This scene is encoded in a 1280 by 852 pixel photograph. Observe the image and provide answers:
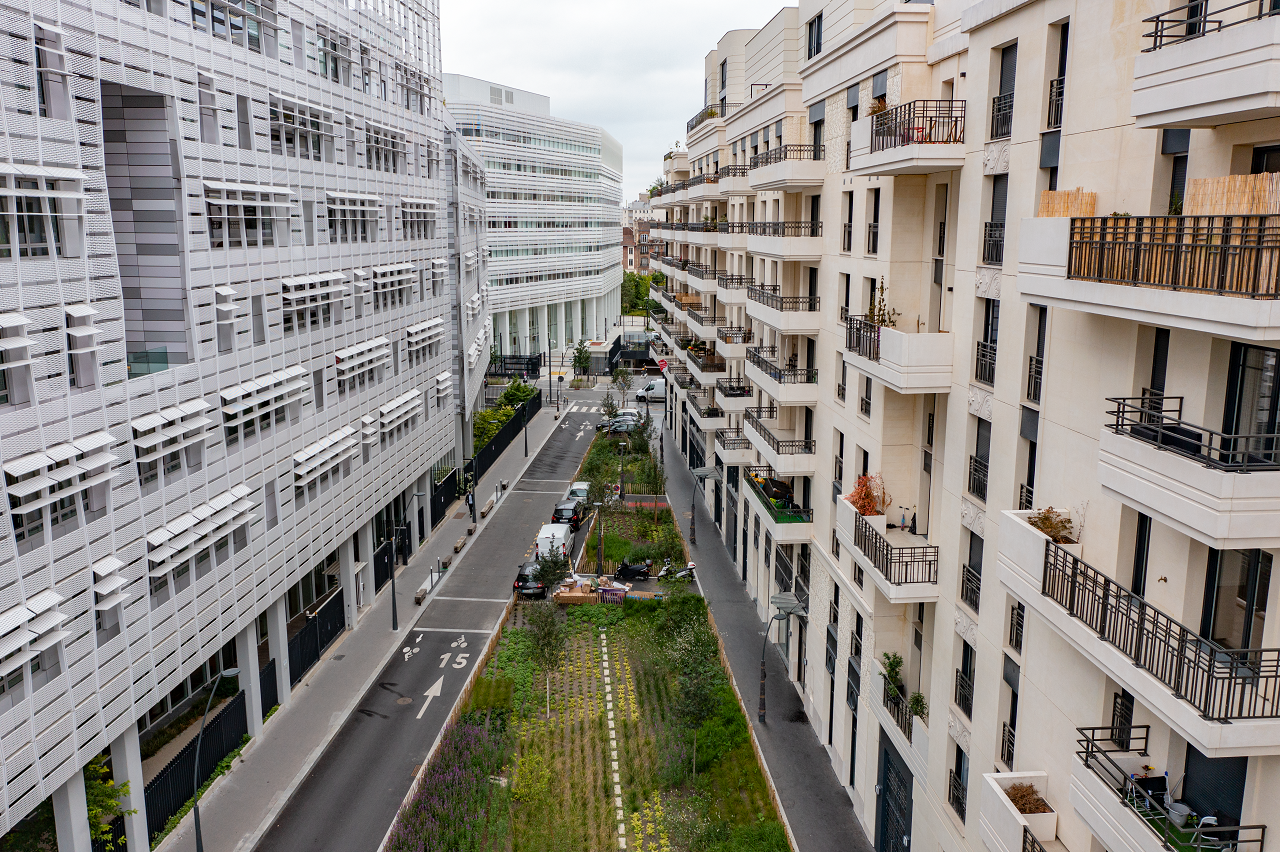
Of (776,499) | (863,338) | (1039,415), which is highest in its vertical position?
(863,338)

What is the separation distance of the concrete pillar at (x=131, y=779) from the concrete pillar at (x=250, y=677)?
20.5 ft

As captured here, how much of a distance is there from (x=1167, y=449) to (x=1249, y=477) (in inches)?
37.1

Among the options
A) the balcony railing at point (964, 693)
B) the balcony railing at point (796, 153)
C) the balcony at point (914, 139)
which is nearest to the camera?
the balcony at point (914, 139)

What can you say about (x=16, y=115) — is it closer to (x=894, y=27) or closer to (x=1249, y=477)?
(x=894, y=27)

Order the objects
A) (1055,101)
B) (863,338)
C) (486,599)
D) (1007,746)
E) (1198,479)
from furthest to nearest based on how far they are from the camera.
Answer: (486,599) → (863,338) → (1007,746) → (1055,101) → (1198,479)

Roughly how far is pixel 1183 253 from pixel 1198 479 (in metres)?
2.68

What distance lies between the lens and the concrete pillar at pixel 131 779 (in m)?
23.0

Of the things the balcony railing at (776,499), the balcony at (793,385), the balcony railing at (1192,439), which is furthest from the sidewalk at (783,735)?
the balcony railing at (1192,439)

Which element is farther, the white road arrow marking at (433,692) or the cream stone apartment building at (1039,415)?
the white road arrow marking at (433,692)

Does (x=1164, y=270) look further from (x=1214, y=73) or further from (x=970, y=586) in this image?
(x=970, y=586)

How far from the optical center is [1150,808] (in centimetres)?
1166

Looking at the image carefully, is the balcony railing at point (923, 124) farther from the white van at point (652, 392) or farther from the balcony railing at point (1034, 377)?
the white van at point (652, 392)

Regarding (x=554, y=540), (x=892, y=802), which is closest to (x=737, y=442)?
(x=554, y=540)

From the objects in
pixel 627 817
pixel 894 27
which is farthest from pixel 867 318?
pixel 627 817
